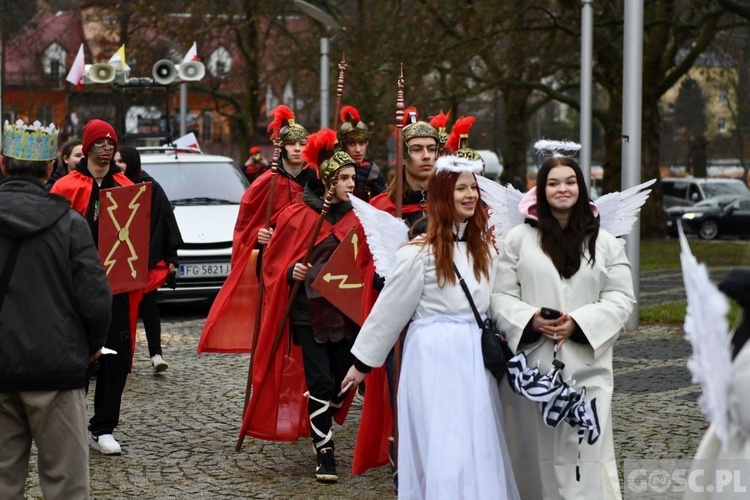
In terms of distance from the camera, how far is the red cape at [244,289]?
8539 mm

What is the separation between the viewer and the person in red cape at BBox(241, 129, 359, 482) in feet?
23.9

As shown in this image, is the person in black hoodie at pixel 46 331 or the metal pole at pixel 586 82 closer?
the person in black hoodie at pixel 46 331

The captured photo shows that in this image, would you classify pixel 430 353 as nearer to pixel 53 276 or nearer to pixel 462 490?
pixel 462 490

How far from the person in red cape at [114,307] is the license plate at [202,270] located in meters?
6.35

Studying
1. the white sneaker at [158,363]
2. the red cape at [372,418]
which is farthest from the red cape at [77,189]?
the white sneaker at [158,363]

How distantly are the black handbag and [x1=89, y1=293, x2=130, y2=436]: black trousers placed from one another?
10.1 ft

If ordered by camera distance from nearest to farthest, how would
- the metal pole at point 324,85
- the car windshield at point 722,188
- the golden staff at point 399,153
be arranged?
the golden staff at point 399,153, the metal pole at point 324,85, the car windshield at point 722,188

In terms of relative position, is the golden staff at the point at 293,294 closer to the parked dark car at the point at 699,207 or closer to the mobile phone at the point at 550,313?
the mobile phone at the point at 550,313

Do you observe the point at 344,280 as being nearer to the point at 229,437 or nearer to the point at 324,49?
the point at 229,437

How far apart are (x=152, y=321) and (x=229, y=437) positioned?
2722mm

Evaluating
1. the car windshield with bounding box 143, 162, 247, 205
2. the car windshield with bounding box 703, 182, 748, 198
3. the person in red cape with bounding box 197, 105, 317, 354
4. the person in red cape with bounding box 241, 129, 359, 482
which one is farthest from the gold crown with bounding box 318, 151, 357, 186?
the car windshield with bounding box 703, 182, 748, 198

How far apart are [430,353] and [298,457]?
8.42 ft

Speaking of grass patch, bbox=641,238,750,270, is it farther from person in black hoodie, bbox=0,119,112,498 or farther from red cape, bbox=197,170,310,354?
person in black hoodie, bbox=0,119,112,498

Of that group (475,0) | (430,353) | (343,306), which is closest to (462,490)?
(430,353)
